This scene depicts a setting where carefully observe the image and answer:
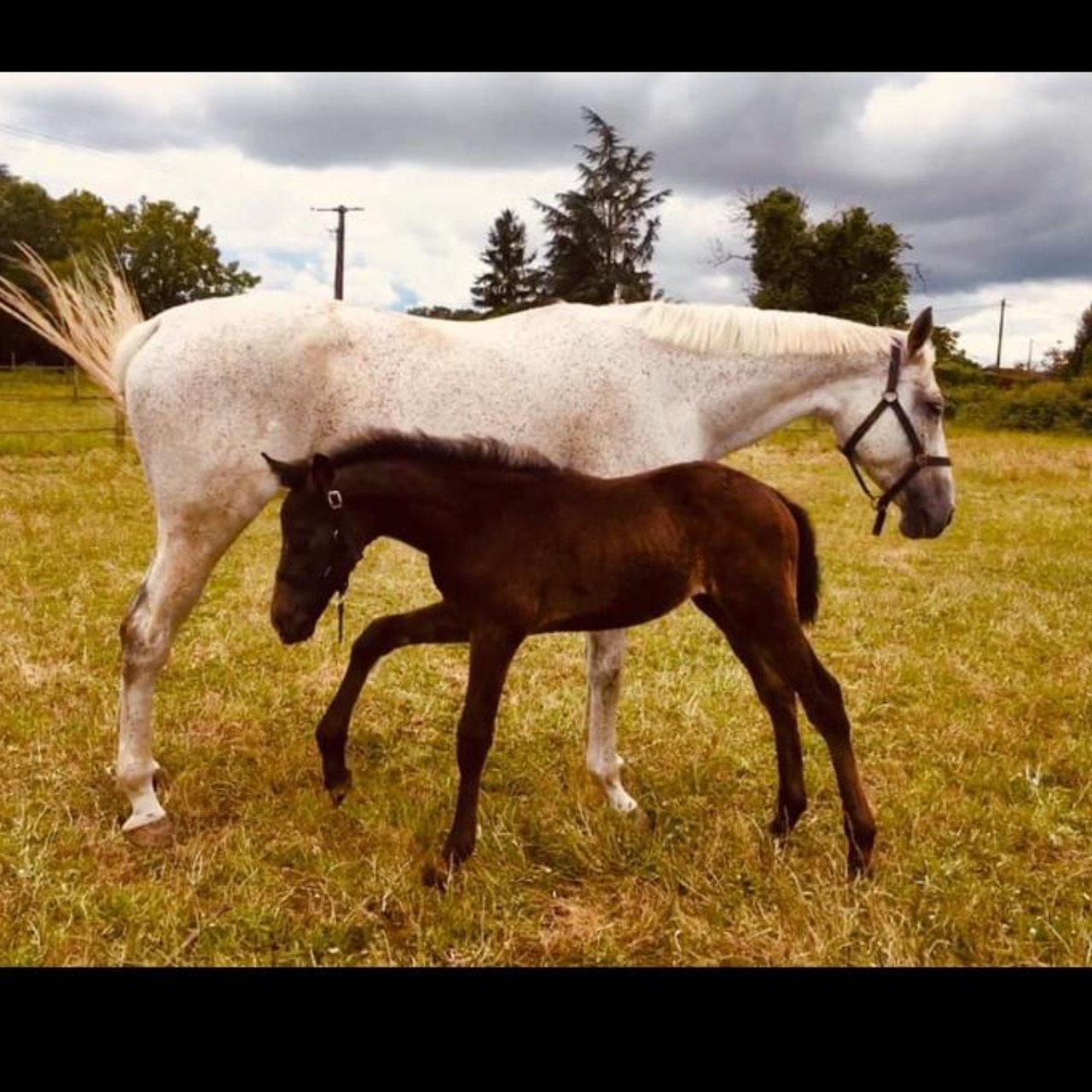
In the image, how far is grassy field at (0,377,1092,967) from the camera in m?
3.07

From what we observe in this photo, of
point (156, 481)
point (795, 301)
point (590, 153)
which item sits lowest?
point (156, 481)

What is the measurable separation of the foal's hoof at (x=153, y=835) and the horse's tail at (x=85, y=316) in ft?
6.46

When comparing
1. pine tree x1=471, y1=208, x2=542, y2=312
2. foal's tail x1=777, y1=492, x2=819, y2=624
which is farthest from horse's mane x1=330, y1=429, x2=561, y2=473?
pine tree x1=471, y1=208, x2=542, y2=312

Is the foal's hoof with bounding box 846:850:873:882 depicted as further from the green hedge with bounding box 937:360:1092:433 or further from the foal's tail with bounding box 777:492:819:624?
the green hedge with bounding box 937:360:1092:433

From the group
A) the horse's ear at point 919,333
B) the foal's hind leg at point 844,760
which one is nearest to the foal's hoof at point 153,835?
the foal's hind leg at point 844,760

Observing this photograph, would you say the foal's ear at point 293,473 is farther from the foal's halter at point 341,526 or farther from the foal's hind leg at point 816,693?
the foal's hind leg at point 816,693

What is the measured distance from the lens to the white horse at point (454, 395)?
3.79m

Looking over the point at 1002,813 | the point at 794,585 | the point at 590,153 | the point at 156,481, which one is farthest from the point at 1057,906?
the point at 590,153

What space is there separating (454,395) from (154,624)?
165 centimetres

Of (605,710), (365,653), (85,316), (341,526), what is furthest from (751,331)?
(85,316)
